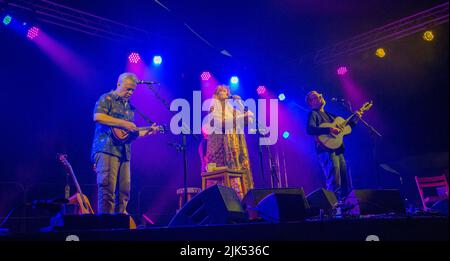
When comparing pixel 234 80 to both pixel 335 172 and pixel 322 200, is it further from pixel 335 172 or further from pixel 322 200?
pixel 322 200

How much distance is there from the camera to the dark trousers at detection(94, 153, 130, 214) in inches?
201

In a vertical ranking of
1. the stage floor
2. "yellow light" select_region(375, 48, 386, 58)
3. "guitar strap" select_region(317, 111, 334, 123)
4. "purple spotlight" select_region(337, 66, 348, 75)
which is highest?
"yellow light" select_region(375, 48, 386, 58)

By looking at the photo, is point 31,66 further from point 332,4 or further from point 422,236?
point 422,236

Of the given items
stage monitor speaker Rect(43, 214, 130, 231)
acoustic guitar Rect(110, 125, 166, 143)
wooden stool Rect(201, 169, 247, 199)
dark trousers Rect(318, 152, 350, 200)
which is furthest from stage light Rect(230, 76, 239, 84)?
stage monitor speaker Rect(43, 214, 130, 231)

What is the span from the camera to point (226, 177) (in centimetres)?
592

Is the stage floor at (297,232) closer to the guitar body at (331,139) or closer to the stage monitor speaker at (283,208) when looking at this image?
the stage monitor speaker at (283,208)

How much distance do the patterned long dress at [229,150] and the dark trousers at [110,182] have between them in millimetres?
1552

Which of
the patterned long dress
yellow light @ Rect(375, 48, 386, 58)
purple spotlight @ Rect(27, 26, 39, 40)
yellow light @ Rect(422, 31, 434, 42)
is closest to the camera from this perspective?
the patterned long dress

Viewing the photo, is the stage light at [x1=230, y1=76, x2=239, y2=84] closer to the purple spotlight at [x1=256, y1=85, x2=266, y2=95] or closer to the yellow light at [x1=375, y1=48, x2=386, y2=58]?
the purple spotlight at [x1=256, y1=85, x2=266, y2=95]

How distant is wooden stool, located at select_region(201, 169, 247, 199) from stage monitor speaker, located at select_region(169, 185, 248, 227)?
97.8 inches

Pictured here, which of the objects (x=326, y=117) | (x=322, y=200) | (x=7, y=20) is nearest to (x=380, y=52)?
(x=326, y=117)

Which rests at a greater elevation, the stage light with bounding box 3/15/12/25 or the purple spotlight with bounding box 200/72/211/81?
the purple spotlight with bounding box 200/72/211/81

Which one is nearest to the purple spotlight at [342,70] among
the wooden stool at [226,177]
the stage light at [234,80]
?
the stage light at [234,80]

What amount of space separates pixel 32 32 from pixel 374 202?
18.9 feet
